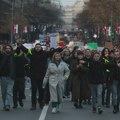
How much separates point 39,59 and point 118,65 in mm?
2182

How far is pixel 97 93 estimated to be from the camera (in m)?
17.4

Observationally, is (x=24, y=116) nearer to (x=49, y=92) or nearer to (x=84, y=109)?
(x=49, y=92)

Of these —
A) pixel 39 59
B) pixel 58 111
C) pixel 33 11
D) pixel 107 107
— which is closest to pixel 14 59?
pixel 39 59

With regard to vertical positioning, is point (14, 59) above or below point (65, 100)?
above

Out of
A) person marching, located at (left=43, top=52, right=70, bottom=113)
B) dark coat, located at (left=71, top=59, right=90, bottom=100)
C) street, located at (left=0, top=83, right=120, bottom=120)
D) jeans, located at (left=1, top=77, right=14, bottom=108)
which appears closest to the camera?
street, located at (left=0, top=83, right=120, bottom=120)

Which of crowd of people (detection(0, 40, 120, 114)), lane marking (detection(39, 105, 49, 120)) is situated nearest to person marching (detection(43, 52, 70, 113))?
crowd of people (detection(0, 40, 120, 114))

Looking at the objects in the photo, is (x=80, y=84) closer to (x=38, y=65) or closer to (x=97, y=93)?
(x=97, y=93)

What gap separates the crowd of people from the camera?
17312 mm

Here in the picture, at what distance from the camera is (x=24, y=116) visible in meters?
16.3

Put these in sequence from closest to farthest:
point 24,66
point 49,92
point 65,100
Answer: point 49,92 → point 24,66 → point 65,100

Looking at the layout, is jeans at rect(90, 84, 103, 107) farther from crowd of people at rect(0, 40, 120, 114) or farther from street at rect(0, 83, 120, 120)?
street at rect(0, 83, 120, 120)

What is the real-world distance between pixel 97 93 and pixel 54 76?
122 cm

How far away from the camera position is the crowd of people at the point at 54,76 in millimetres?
17312

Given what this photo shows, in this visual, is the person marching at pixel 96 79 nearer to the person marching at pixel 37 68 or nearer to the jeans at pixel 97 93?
the jeans at pixel 97 93
